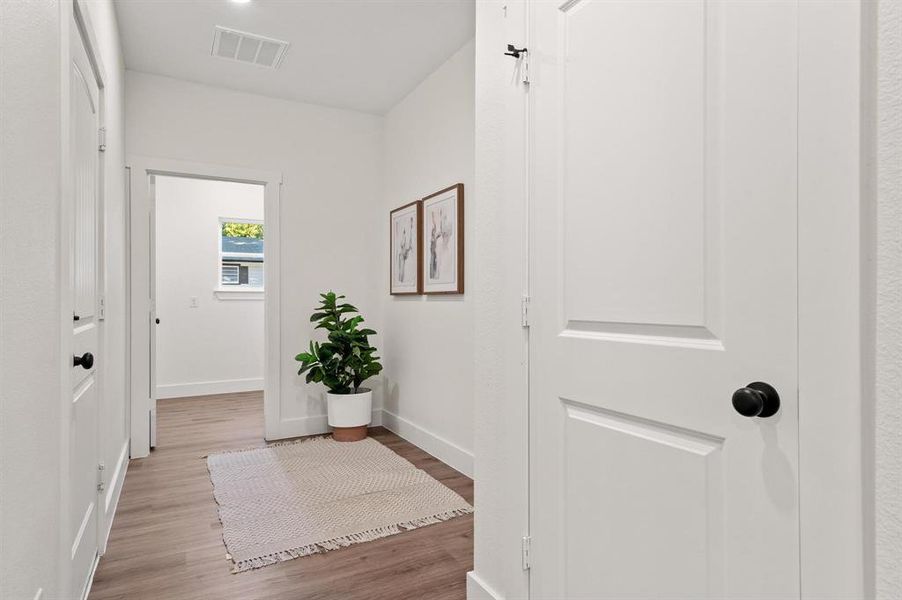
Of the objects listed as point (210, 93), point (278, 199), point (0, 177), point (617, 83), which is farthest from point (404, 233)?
point (0, 177)

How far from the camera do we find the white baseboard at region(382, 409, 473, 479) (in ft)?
10.6

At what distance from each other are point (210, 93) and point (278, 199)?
893mm

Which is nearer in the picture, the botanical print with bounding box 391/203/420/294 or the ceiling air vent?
the ceiling air vent

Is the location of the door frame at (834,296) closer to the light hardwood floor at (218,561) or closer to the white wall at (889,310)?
the white wall at (889,310)

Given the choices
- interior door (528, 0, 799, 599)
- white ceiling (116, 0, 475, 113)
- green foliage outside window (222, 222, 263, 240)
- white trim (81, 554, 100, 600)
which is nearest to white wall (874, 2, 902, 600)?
interior door (528, 0, 799, 599)

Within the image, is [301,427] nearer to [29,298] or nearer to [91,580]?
[91,580]

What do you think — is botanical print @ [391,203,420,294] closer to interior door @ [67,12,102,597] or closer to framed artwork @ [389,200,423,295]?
framed artwork @ [389,200,423,295]

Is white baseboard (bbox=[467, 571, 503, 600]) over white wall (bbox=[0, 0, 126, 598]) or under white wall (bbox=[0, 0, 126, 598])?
under

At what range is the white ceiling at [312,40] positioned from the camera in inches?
112

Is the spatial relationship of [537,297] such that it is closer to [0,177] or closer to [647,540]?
[647,540]

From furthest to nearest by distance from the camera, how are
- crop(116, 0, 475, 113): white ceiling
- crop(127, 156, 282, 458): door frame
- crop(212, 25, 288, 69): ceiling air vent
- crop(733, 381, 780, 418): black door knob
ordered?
crop(127, 156, 282, 458): door frame < crop(212, 25, 288, 69): ceiling air vent < crop(116, 0, 475, 113): white ceiling < crop(733, 381, 780, 418): black door knob

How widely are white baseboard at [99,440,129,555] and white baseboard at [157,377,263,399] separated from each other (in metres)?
2.46

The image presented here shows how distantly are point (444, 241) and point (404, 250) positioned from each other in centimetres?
62

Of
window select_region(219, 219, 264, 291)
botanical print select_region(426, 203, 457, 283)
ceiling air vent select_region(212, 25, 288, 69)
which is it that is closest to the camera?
ceiling air vent select_region(212, 25, 288, 69)
